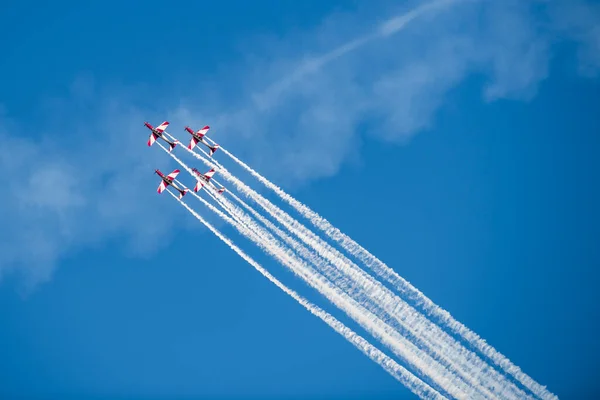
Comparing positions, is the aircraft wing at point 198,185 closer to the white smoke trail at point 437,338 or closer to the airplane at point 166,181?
the airplane at point 166,181

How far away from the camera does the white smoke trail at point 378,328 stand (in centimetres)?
6159

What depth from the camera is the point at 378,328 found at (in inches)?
2483

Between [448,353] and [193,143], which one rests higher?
[193,143]

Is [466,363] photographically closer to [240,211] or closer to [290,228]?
[290,228]

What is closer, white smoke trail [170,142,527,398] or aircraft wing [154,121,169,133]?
white smoke trail [170,142,527,398]

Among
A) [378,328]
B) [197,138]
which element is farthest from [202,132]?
[378,328]

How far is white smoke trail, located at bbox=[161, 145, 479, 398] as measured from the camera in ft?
202

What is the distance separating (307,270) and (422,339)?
1084cm

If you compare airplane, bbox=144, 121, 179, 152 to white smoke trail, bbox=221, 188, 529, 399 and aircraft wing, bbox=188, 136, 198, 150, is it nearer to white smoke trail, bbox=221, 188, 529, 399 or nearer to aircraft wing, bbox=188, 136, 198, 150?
aircraft wing, bbox=188, 136, 198, 150

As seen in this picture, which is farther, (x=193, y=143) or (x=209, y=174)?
(x=193, y=143)

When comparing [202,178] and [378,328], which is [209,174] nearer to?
[202,178]

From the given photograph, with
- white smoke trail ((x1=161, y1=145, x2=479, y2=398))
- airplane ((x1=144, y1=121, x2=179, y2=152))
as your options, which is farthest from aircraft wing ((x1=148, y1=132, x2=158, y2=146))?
white smoke trail ((x1=161, y1=145, x2=479, y2=398))

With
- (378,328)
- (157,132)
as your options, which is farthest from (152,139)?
(378,328)

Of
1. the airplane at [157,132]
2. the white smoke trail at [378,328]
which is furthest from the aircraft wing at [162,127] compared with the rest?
the white smoke trail at [378,328]
